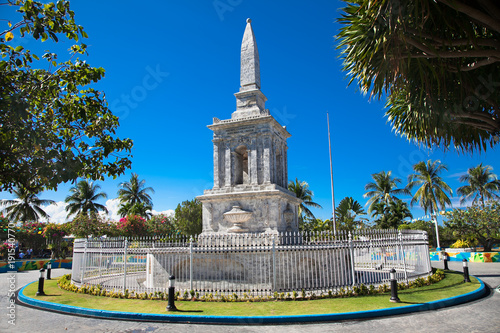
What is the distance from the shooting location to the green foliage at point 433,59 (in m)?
8.00

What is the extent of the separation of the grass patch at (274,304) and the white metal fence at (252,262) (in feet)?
3.21

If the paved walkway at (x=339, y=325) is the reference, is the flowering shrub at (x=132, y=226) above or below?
above

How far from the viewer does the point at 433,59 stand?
390 inches

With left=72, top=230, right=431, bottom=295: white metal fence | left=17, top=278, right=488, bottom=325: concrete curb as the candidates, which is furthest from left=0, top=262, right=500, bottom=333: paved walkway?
left=72, top=230, right=431, bottom=295: white metal fence

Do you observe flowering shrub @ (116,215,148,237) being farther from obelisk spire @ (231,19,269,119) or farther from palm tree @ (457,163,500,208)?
palm tree @ (457,163,500,208)

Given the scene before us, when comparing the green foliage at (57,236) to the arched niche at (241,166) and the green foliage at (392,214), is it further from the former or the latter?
the green foliage at (392,214)

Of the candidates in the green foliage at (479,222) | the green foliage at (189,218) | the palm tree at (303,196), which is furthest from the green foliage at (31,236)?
the green foliage at (479,222)

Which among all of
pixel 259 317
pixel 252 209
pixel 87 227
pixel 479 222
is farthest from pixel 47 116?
pixel 479 222

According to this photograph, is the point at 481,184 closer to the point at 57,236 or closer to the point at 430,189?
the point at 430,189

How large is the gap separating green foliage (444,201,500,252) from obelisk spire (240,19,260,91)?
28569 millimetres

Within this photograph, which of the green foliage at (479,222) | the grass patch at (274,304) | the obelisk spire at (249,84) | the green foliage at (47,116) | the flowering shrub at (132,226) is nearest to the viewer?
the green foliage at (47,116)

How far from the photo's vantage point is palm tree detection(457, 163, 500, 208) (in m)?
45.9

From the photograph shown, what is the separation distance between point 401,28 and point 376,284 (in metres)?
8.81

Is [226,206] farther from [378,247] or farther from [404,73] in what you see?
[404,73]
